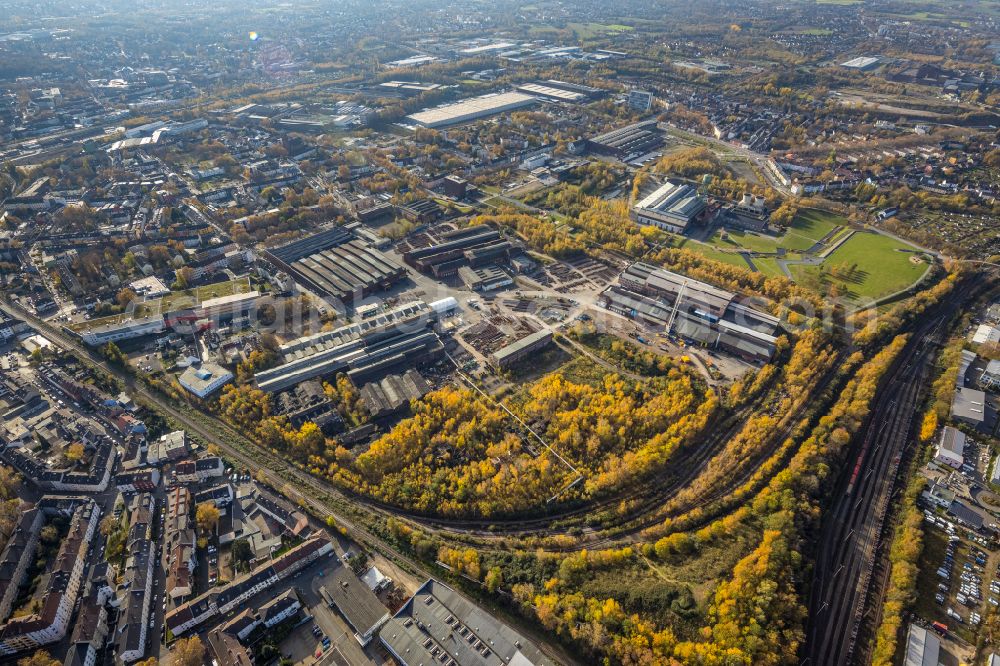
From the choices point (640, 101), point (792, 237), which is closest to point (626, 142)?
point (640, 101)

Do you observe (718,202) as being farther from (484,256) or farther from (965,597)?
(965,597)

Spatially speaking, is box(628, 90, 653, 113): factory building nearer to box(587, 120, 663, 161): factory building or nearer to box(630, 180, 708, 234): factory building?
box(587, 120, 663, 161): factory building

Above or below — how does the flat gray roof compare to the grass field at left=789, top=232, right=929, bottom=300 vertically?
below

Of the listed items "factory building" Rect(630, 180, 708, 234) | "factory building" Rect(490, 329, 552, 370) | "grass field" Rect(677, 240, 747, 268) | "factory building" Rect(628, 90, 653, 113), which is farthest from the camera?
"factory building" Rect(628, 90, 653, 113)

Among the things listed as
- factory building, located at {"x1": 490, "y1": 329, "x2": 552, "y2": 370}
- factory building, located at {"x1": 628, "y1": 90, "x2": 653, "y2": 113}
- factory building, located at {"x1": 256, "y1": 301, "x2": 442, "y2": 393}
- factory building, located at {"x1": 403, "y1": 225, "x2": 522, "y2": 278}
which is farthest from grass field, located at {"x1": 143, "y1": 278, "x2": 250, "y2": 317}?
factory building, located at {"x1": 628, "y1": 90, "x2": 653, "y2": 113}

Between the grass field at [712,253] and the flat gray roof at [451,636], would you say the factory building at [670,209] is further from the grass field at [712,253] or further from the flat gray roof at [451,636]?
the flat gray roof at [451,636]

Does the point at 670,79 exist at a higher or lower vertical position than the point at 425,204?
higher

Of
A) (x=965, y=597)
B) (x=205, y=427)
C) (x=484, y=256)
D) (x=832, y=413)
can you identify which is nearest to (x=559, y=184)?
(x=484, y=256)
